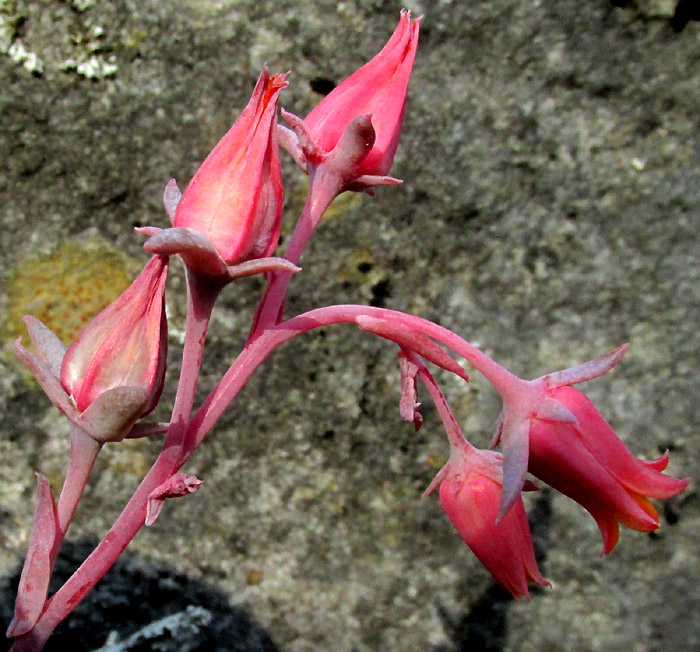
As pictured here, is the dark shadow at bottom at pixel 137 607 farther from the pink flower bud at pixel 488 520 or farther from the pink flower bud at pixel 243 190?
the pink flower bud at pixel 243 190

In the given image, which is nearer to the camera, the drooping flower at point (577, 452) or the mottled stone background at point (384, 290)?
the drooping flower at point (577, 452)

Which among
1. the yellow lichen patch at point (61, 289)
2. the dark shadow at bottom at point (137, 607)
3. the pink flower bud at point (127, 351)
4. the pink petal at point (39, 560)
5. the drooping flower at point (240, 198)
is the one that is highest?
the drooping flower at point (240, 198)

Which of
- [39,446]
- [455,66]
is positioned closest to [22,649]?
[39,446]

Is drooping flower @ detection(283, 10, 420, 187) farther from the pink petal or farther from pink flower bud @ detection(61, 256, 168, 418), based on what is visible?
the pink petal

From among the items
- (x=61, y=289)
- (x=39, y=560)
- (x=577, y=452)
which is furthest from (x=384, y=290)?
(x=39, y=560)

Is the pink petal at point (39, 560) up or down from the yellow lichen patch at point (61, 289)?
down

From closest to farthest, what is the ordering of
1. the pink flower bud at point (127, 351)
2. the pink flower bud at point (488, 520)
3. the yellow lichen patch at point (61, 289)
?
the pink flower bud at point (127, 351), the pink flower bud at point (488, 520), the yellow lichen patch at point (61, 289)

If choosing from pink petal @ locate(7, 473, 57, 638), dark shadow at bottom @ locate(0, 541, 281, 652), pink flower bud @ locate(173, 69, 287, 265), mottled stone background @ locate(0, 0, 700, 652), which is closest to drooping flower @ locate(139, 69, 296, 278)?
pink flower bud @ locate(173, 69, 287, 265)

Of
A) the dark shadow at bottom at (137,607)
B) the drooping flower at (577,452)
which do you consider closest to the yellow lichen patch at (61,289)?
the dark shadow at bottom at (137,607)
